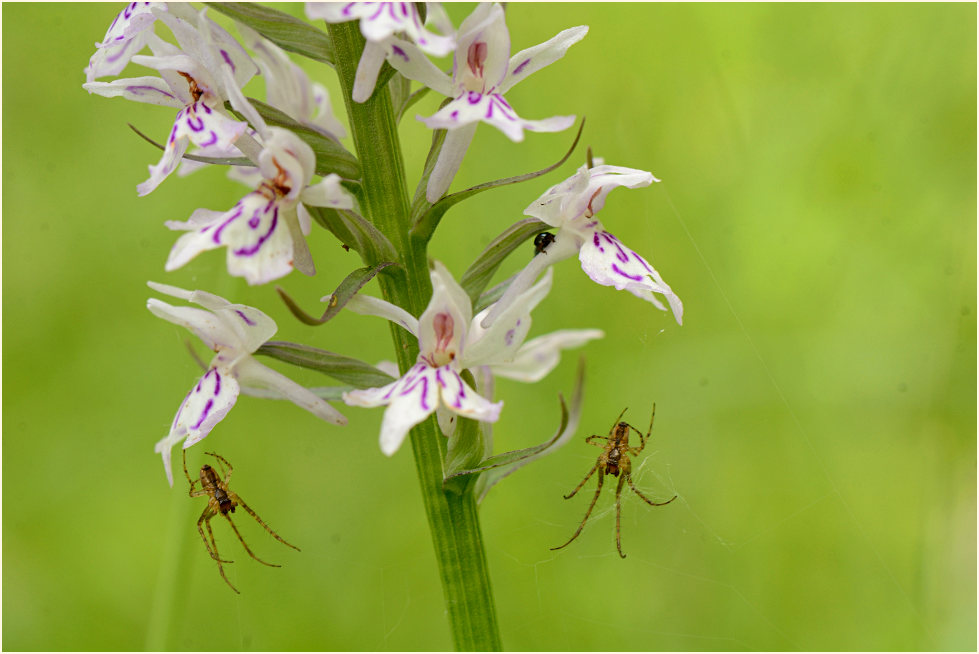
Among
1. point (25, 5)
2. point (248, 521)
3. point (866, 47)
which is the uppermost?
point (25, 5)

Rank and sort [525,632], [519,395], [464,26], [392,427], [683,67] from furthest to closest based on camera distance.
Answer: [683,67]
[519,395]
[525,632]
[464,26]
[392,427]

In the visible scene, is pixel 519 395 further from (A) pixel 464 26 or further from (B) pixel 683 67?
(A) pixel 464 26

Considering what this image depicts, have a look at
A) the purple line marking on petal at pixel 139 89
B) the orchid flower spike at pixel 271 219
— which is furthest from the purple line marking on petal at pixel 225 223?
the purple line marking on petal at pixel 139 89

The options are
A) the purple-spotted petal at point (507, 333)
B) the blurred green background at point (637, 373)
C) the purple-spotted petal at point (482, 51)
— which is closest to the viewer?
the purple-spotted petal at point (507, 333)

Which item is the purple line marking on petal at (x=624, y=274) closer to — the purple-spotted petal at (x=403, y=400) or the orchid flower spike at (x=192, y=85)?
the purple-spotted petal at (x=403, y=400)

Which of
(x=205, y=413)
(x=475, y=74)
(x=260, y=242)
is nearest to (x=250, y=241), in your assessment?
(x=260, y=242)

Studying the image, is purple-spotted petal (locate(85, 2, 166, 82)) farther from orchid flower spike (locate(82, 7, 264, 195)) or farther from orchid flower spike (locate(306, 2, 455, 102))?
orchid flower spike (locate(306, 2, 455, 102))

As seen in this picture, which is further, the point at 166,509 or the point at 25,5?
the point at 25,5

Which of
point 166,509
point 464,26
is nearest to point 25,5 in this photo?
point 166,509
